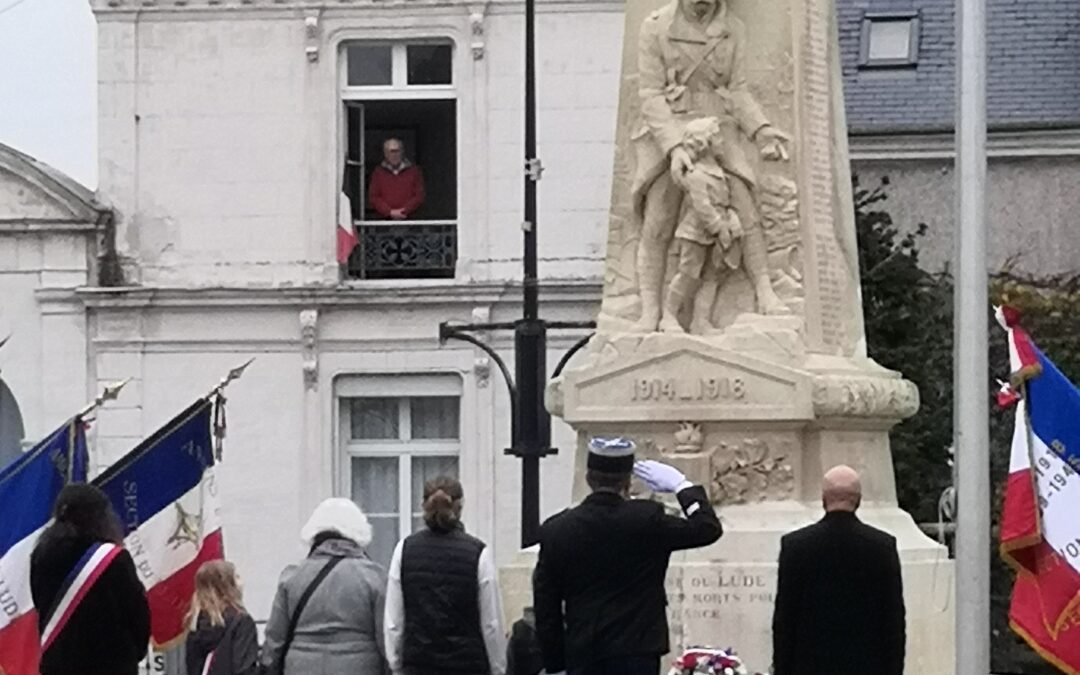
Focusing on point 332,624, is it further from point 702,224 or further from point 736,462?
point 702,224

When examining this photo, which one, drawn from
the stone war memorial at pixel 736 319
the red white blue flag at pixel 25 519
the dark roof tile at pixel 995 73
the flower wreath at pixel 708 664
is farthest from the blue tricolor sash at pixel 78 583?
the dark roof tile at pixel 995 73

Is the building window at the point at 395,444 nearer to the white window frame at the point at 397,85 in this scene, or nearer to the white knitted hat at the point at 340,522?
the white window frame at the point at 397,85

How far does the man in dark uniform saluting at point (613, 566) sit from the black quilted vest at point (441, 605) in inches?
66.1

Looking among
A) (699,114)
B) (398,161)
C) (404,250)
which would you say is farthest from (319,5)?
(699,114)

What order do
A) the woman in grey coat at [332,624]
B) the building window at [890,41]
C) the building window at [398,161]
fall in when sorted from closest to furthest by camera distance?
1. the woman in grey coat at [332,624]
2. the building window at [398,161]
3. the building window at [890,41]

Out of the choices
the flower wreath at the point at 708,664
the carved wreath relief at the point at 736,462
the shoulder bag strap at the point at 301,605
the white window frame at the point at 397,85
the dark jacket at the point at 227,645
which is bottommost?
the dark jacket at the point at 227,645

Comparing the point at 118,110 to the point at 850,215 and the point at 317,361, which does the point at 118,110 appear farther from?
the point at 850,215

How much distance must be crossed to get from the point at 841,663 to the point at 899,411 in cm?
454

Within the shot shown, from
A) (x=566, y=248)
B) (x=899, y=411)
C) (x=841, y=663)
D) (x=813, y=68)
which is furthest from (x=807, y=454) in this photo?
(x=566, y=248)

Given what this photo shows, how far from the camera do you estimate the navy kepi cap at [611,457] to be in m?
14.3

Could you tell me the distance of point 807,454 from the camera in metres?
18.5

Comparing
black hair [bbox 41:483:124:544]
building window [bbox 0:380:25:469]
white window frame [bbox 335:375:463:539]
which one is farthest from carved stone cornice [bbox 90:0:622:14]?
black hair [bbox 41:483:124:544]

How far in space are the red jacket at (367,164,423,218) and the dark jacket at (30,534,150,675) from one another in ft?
74.0

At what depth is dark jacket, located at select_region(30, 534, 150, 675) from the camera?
50.3 ft
